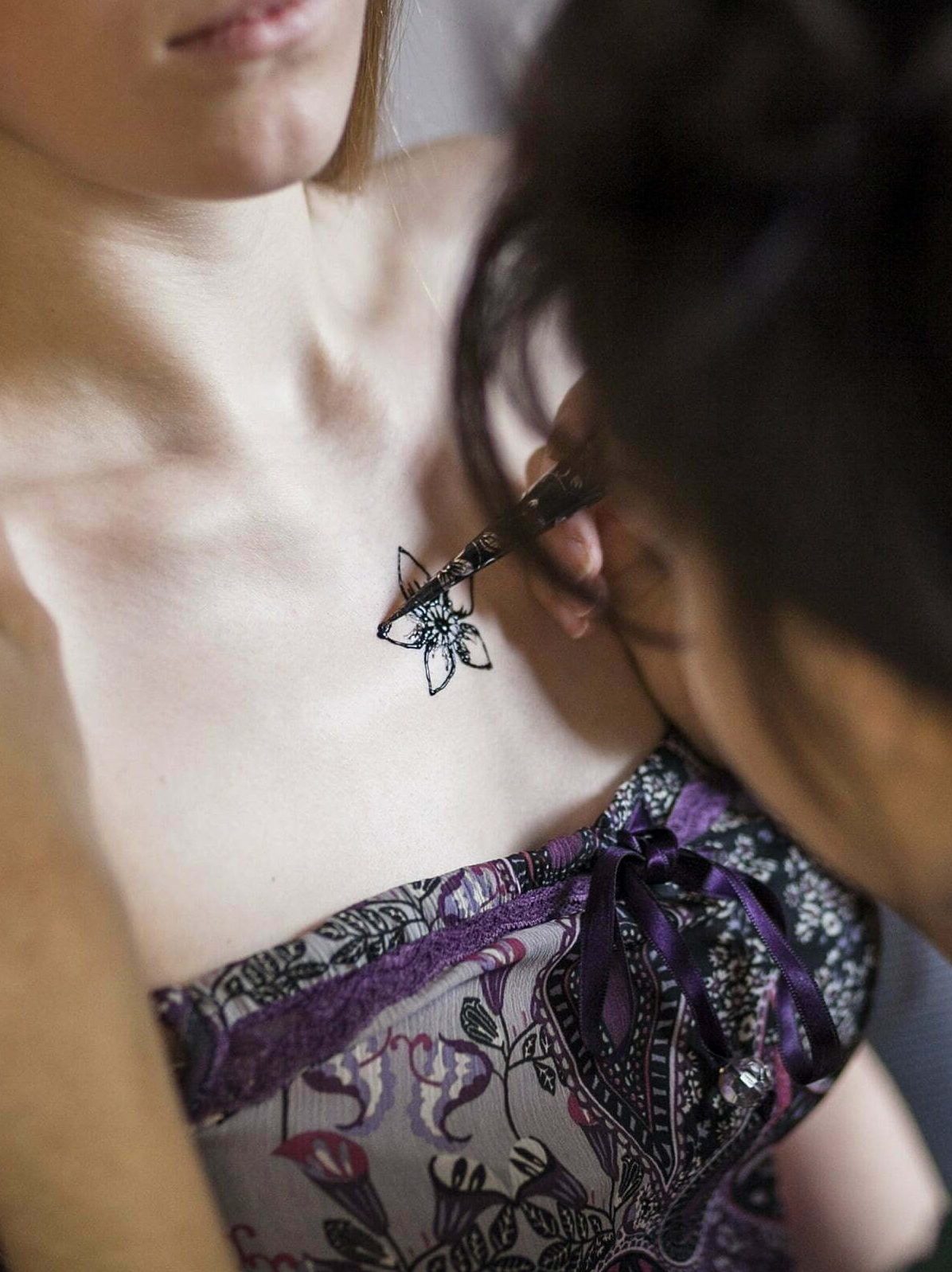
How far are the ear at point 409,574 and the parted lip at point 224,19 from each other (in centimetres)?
33

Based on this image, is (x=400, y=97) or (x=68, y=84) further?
(x=400, y=97)

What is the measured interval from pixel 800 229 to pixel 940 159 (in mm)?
45

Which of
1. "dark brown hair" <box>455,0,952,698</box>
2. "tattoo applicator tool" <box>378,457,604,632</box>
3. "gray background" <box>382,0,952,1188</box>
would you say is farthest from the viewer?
"gray background" <box>382,0,952,1188</box>

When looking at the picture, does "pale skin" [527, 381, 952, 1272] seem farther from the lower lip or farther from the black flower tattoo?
the lower lip

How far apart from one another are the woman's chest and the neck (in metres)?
0.05

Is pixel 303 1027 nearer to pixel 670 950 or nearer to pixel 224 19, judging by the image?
pixel 670 950

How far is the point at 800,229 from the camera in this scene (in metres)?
0.38

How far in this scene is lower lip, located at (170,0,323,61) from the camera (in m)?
0.55

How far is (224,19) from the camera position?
546mm

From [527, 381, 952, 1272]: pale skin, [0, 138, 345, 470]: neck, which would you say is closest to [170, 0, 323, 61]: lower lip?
[0, 138, 345, 470]: neck

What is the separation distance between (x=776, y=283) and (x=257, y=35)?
31 centimetres

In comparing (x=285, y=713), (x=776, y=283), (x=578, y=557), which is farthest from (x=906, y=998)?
(x=776, y=283)

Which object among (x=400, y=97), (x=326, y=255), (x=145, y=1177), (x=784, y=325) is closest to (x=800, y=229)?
(x=784, y=325)

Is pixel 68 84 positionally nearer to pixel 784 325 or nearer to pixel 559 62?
pixel 559 62
